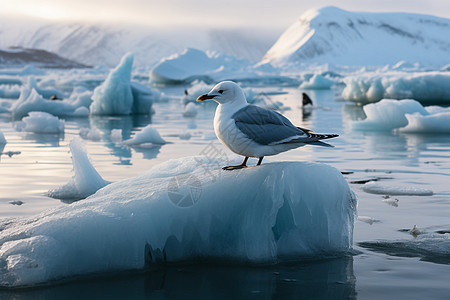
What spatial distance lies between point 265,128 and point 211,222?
666 millimetres

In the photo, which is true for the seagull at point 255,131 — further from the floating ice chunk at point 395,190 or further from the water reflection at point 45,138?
the water reflection at point 45,138

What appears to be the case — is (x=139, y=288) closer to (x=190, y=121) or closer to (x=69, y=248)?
(x=69, y=248)

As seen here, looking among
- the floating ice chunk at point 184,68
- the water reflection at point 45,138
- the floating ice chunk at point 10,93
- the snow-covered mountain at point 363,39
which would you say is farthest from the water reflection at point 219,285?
the snow-covered mountain at point 363,39

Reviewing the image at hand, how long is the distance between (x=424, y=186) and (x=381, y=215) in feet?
4.70

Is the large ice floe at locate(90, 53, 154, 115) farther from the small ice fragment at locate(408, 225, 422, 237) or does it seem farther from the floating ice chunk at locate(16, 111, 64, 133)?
the small ice fragment at locate(408, 225, 422, 237)

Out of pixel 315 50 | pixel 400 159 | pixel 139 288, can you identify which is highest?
pixel 315 50

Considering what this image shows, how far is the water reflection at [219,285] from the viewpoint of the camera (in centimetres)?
318

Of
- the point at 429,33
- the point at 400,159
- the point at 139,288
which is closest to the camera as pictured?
the point at 139,288

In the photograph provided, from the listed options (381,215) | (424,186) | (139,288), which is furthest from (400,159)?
(139,288)

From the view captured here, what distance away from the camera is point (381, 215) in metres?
4.82

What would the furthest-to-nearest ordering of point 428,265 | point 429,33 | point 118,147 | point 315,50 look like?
point 429,33, point 315,50, point 118,147, point 428,265

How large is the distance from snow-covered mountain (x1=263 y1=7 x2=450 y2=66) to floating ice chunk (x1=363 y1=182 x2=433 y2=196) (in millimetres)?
115869

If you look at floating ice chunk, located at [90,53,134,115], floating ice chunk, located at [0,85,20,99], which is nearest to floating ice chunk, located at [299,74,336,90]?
floating ice chunk, located at [0,85,20,99]

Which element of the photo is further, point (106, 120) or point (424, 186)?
point (106, 120)
